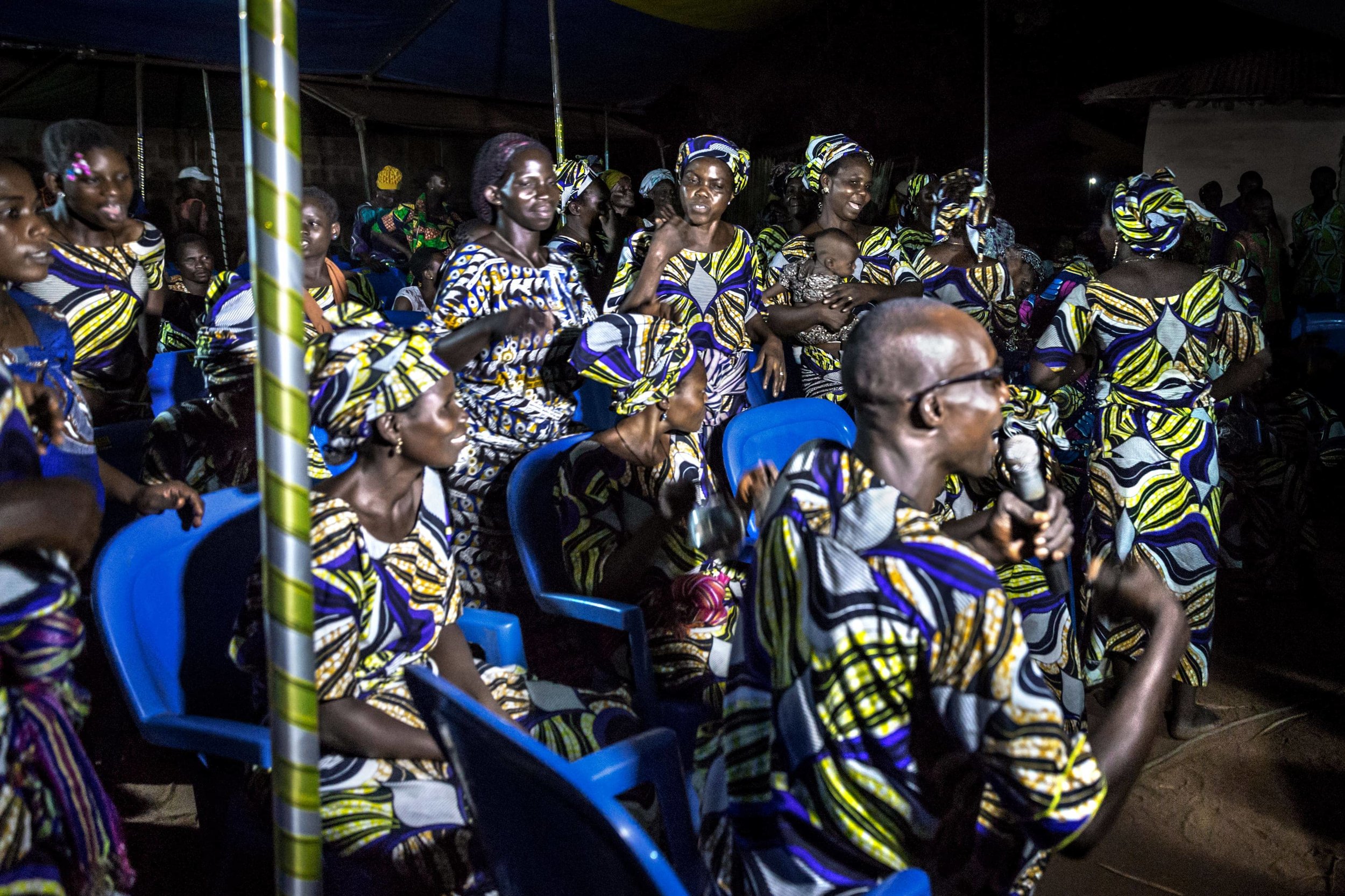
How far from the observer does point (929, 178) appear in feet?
17.3

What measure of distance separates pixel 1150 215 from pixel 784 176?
12.0ft

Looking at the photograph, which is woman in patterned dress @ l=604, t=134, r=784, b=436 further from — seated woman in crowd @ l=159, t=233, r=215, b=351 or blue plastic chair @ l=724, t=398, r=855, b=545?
seated woman in crowd @ l=159, t=233, r=215, b=351

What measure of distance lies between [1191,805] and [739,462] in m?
1.78

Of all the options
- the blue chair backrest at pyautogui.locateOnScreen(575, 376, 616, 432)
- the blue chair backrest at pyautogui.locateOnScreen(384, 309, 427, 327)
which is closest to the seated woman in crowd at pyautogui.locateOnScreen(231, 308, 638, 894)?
the blue chair backrest at pyautogui.locateOnScreen(575, 376, 616, 432)

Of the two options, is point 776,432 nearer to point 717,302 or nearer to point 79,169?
point 717,302

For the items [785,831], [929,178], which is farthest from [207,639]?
[929,178]

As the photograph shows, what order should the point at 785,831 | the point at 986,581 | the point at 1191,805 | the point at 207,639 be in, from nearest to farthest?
the point at 986,581
the point at 785,831
the point at 207,639
the point at 1191,805

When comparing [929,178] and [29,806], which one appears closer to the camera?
[29,806]

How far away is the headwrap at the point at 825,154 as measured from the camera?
4.78 m

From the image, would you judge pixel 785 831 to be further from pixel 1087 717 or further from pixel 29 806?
pixel 1087 717

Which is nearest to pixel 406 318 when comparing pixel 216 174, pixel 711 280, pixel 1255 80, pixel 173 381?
pixel 173 381

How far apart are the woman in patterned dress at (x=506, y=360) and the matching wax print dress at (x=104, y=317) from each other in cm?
110

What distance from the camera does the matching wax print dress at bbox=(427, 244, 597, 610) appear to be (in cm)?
330

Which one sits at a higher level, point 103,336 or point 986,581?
point 103,336
